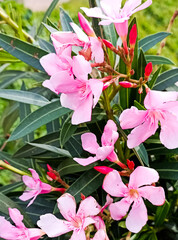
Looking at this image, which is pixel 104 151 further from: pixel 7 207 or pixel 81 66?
pixel 7 207

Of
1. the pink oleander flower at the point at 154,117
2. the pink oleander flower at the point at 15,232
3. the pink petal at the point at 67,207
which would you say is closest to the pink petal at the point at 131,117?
the pink oleander flower at the point at 154,117

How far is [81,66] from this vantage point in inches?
26.7

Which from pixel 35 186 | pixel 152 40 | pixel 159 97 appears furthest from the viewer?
pixel 152 40

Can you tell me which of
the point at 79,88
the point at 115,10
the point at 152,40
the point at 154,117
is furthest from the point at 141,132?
the point at 152,40

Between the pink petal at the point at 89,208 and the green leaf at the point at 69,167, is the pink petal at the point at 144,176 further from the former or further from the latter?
the green leaf at the point at 69,167

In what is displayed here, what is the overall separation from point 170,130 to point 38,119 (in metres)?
0.37

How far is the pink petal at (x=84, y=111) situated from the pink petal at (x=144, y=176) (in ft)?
0.45

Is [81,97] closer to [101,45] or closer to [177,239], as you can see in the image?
[101,45]

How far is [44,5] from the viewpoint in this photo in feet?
13.8

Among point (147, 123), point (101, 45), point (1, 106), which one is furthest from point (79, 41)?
point (1, 106)

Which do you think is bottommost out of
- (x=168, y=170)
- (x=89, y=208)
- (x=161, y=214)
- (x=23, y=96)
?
(x=161, y=214)

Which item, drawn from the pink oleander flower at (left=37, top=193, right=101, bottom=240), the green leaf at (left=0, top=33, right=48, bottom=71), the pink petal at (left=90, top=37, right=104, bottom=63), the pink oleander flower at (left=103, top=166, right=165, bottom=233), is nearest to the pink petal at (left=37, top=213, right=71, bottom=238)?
the pink oleander flower at (left=37, top=193, right=101, bottom=240)

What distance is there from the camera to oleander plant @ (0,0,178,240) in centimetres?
72

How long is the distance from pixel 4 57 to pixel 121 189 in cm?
63
